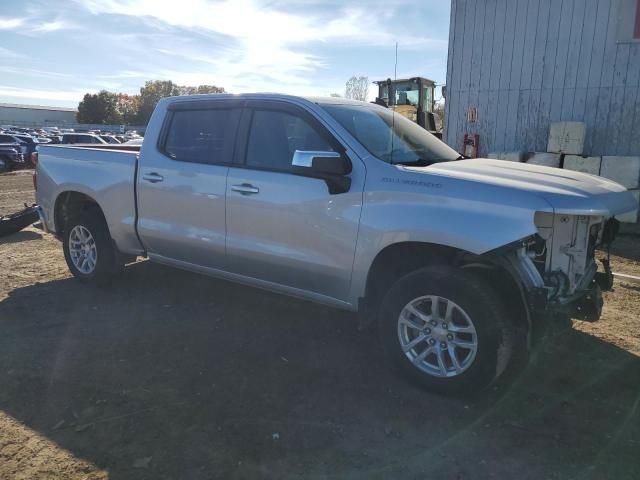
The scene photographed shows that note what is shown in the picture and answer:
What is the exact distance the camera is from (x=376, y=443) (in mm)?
2957

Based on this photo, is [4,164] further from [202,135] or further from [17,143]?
[202,135]

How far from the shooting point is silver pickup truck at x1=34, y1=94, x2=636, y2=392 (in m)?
3.20

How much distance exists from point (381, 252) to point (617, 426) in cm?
175

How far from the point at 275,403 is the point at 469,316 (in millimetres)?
1333

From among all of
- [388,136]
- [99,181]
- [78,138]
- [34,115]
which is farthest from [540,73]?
[34,115]

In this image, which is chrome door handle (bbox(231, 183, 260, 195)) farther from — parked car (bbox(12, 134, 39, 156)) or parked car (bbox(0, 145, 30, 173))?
parked car (bbox(12, 134, 39, 156))

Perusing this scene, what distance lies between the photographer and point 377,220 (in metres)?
3.54

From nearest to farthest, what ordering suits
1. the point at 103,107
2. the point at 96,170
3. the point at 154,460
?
the point at 154,460, the point at 96,170, the point at 103,107

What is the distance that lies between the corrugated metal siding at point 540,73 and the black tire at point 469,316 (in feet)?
29.4

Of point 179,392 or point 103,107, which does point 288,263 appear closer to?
point 179,392

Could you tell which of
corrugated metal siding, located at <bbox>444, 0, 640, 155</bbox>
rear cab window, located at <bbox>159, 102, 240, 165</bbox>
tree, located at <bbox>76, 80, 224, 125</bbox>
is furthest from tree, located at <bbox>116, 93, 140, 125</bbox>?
rear cab window, located at <bbox>159, 102, 240, 165</bbox>

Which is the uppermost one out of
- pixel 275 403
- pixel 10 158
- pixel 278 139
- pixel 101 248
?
pixel 278 139

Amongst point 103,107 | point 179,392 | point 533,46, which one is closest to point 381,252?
point 179,392

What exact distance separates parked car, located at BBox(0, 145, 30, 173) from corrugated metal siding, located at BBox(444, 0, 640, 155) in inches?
730
